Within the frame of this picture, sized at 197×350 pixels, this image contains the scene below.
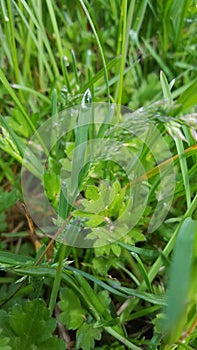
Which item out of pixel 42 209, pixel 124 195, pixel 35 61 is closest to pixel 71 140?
pixel 42 209

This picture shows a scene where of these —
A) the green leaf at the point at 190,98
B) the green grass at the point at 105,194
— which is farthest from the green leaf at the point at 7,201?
the green leaf at the point at 190,98

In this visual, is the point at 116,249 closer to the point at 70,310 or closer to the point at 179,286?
the point at 70,310

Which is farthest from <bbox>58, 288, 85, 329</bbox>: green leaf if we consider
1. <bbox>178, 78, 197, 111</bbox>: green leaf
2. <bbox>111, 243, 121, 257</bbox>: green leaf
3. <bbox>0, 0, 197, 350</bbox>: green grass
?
<bbox>178, 78, 197, 111</bbox>: green leaf

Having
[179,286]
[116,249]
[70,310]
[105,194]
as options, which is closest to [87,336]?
[70,310]

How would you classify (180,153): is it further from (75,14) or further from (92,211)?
(75,14)

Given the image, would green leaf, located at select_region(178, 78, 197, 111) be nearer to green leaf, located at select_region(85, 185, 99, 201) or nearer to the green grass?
the green grass

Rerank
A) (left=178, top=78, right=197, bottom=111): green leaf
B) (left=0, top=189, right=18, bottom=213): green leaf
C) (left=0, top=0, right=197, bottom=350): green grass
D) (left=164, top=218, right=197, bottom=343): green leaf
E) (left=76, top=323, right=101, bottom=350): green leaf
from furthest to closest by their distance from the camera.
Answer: (left=0, top=189, right=18, bottom=213): green leaf, (left=76, top=323, right=101, bottom=350): green leaf, (left=0, top=0, right=197, bottom=350): green grass, (left=178, top=78, right=197, bottom=111): green leaf, (left=164, top=218, right=197, bottom=343): green leaf

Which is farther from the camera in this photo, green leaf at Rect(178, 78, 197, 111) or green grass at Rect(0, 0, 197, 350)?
green grass at Rect(0, 0, 197, 350)
